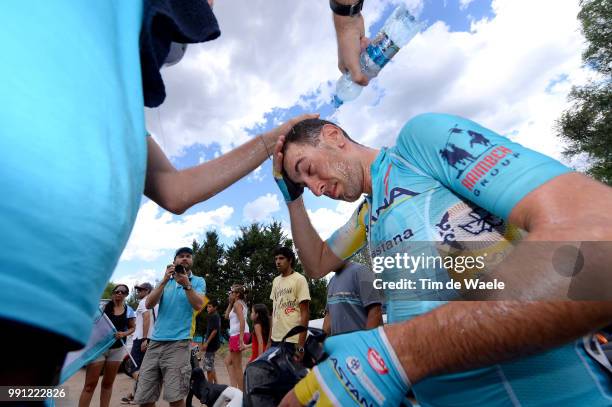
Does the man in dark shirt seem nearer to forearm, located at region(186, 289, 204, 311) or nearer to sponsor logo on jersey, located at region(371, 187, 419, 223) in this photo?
forearm, located at region(186, 289, 204, 311)

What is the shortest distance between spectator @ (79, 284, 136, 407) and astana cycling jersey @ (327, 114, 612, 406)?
5992 millimetres

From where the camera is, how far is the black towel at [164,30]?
3.13 feet

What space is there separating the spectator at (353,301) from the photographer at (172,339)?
252 cm

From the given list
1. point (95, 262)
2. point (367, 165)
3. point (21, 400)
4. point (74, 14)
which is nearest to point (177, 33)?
point (74, 14)

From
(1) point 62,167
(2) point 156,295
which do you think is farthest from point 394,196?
(2) point 156,295

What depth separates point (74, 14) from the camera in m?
0.69

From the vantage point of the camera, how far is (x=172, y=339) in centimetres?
600

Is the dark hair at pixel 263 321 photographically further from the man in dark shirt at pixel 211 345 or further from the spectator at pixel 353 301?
the spectator at pixel 353 301

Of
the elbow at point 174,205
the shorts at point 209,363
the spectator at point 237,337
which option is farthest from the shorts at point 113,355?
the elbow at point 174,205

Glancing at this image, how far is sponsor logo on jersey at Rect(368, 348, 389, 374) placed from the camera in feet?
3.06

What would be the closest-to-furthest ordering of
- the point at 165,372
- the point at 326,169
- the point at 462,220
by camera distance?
1. the point at 462,220
2. the point at 326,169
3. the point at 165,372

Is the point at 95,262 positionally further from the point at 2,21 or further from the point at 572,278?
the point at 572,278

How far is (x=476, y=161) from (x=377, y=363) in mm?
838

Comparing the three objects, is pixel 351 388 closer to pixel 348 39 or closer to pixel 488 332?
pixel 488 332
